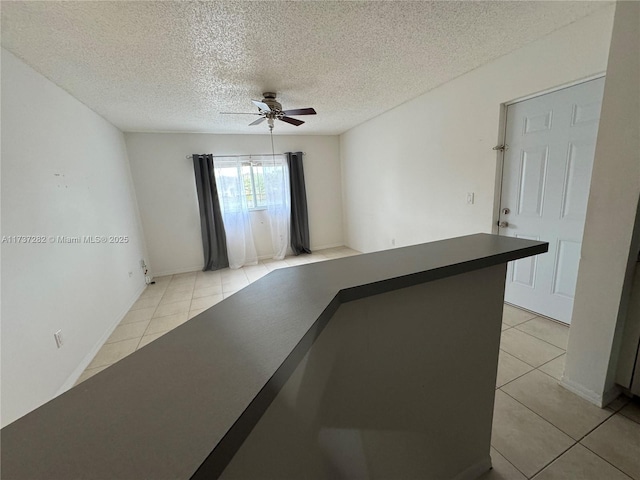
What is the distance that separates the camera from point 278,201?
5.02 meters

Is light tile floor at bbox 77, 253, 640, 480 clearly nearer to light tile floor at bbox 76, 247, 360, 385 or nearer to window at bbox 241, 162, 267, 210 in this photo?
light tile floor at bbox 76, 247, 360, 385

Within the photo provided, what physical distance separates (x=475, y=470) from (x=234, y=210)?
4.44 m

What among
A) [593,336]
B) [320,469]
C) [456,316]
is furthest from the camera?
[593,336]

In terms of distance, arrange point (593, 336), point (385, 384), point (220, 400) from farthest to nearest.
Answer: point (593, 336)
point (385, 384)
point (220, 400)

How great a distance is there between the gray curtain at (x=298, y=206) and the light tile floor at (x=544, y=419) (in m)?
3.03

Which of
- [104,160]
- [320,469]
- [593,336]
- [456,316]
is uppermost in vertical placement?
[104,160]

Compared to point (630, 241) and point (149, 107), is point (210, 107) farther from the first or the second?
point (630, 241)

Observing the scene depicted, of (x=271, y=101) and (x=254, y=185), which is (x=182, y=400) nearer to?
(x=271, y=101)

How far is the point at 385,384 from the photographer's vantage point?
90cm

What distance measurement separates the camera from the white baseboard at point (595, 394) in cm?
153

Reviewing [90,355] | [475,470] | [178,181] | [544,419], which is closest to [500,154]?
[544,419]

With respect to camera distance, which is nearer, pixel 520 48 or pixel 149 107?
pixel 520 48

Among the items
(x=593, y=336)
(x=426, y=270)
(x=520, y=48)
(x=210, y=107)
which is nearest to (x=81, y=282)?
(x=210, y=107)

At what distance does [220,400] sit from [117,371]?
0.23m
